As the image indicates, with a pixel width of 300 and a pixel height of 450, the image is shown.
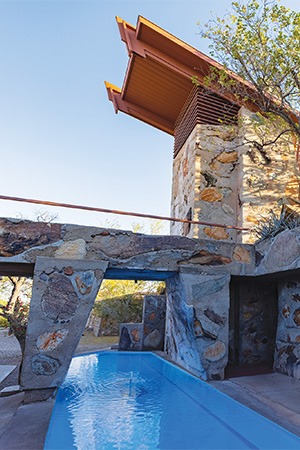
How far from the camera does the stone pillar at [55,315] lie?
4281 mm

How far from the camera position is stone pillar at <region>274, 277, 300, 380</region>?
5.33m

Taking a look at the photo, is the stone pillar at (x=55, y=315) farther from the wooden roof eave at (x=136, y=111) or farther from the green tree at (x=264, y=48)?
the wooden roof eave at (x=136, y=111)

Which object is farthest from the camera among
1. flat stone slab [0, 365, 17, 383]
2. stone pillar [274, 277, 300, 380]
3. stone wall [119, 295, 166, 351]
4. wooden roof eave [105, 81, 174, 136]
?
wooden roof eave [105, 81, 174, 136]

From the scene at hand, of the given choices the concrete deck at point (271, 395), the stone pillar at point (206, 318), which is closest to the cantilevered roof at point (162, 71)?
the stone pillar at point (206, 318)

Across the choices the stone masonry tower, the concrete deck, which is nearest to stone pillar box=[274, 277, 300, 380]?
the concrete deck

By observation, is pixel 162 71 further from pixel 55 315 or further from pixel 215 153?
pixel 55 315

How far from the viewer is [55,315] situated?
4441 mm

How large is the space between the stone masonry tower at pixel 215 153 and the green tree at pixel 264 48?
85cm

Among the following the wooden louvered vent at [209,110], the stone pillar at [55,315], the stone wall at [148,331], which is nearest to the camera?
the stone pillar at [55,315]

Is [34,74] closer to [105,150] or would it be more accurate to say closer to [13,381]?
[105,150]

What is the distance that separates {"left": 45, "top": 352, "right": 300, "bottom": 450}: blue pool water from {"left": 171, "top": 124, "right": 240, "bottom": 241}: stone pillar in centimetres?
348

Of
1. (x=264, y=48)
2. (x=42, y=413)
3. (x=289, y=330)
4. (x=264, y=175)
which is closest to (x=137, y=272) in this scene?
(x=42, y=413)

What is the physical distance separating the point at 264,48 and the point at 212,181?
298 centimetres

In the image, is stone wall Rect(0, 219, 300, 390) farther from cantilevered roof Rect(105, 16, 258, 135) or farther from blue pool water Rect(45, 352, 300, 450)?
cantilevered roof Rect(105, 16, 258, 135)
